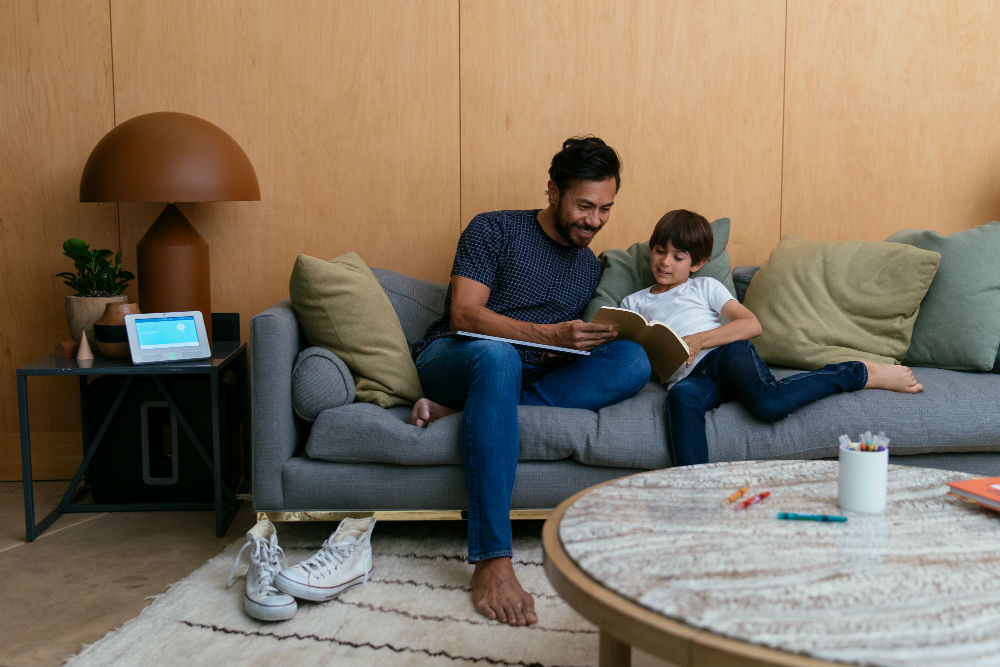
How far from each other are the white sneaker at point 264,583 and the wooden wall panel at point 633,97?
147 centimetres

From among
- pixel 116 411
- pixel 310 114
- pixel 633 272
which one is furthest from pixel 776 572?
pixel 310 114

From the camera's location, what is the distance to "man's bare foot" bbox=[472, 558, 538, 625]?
1.87 m

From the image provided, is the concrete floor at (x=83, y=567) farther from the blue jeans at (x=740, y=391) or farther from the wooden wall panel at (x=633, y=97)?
the wooden wall panel at (x=633, y=97)

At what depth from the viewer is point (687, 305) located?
262 centimetres

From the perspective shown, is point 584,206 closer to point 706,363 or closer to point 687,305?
point 687,305

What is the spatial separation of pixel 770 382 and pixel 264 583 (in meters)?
1.34

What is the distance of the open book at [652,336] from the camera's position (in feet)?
7.44

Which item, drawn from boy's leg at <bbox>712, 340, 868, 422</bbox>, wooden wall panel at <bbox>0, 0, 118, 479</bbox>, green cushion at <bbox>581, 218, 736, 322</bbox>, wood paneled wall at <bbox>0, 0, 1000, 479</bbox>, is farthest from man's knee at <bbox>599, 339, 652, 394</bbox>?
wooden wall panel at <bbox>0, 0, 118, 479</bbox>

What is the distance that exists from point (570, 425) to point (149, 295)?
1421 mm

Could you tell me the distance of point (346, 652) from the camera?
1.74 meters

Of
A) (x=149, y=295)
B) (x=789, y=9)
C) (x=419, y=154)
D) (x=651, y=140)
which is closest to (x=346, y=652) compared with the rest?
(x=149, y=295)

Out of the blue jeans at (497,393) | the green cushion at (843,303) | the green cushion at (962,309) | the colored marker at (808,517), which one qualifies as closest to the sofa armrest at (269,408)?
the blue jeans at (497,393)

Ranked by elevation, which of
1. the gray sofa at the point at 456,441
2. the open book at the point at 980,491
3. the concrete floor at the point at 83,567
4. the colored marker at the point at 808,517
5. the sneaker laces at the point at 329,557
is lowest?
the concrete floor at the point at 83,567

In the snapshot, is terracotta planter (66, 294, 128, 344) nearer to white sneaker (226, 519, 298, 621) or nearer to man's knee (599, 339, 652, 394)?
white sneaker (226, 519, 298, 621)
